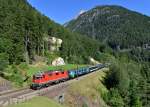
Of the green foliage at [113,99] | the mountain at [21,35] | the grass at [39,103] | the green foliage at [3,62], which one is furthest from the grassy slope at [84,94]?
the mountain at [21,35]

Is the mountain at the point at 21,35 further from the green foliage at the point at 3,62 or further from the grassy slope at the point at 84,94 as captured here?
the grassy slope at the point at 84,94

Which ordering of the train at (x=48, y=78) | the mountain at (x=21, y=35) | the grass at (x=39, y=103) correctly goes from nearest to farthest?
the grass at (x=39, y=103) < the train at (x=48, y=78) < the mountain at (x=21, y=35)

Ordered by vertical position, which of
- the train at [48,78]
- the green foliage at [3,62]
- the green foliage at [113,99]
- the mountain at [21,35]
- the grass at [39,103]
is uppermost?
the mountain at [21,35]

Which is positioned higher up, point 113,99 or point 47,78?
point 47,78

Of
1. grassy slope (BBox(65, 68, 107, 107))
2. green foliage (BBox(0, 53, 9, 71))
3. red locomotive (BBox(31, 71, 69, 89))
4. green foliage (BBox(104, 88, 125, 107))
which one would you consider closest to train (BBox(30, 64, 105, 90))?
red locomotive (BBox(31, 71, 69, 89))

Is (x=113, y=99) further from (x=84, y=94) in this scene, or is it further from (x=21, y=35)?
(x=21, y=35)

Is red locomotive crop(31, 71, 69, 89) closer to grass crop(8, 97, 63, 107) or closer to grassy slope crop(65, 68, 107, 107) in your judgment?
grassy slope crop(65, 68, 107, 107)

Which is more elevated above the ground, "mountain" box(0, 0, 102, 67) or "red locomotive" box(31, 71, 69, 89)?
"mountain" box(0, 0, 102, 67)

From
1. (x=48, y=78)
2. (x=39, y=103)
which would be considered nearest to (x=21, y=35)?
(x=48, y=78)

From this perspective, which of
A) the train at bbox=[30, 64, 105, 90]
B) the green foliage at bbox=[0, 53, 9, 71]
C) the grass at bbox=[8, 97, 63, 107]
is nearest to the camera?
the grass at bbox=[8, 97, 63, 107]

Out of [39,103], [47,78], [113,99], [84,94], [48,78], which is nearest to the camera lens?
[39,103]

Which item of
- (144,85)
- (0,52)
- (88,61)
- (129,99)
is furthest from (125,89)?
(88,61)

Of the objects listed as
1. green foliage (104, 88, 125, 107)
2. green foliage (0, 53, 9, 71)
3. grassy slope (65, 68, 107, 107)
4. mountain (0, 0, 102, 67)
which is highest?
mountain (0, 0, 102, 67)

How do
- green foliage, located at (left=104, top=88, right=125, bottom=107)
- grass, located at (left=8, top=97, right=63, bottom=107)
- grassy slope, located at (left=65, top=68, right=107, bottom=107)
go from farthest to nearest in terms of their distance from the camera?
1. green foliage, located at (left=104, top=88, right=125, bottom=107)
2. grassy slope, located at (left=65, top=68, right=107, bottom=107)
3. grass, located at (left=8, top=97, right=63, bottom=107)
